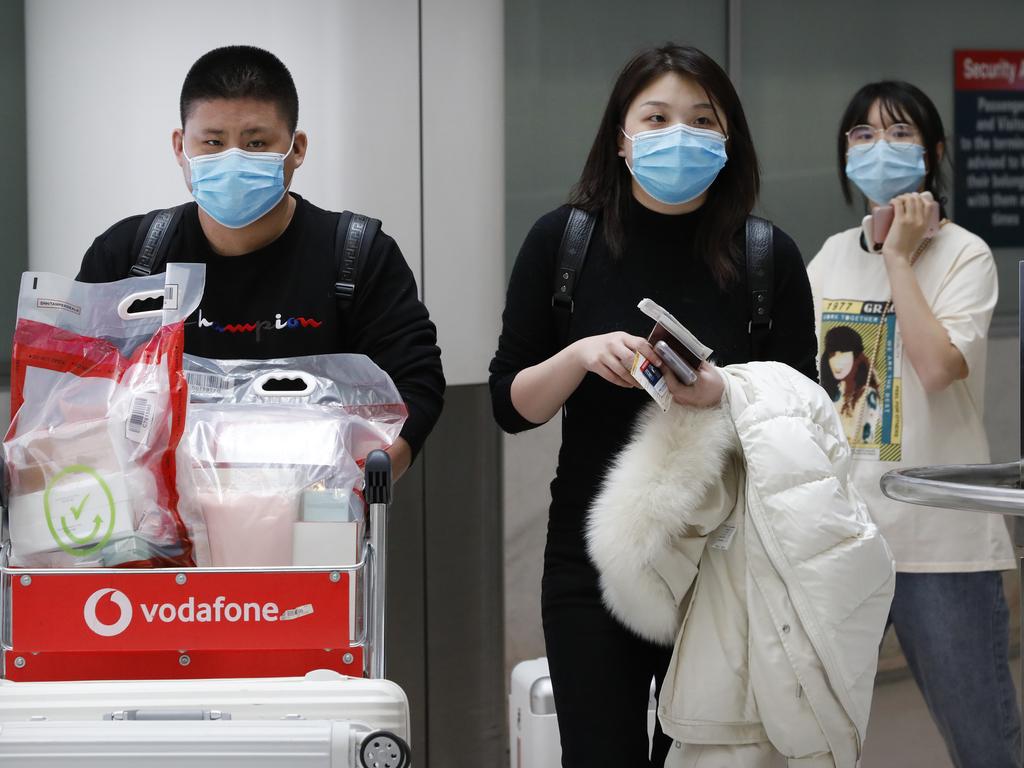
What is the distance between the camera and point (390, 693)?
1767 mm

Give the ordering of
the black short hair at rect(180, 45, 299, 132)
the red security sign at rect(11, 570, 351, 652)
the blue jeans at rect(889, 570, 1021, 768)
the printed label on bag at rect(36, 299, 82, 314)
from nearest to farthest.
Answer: the red security sign at rect(11, 570, 351, 652), the printed label on bag at rect(36, 299, 82, 314), the black short hair at rect(180, 45, 299, 132), the blue jeans at rect(889, 570, 1021, 768)

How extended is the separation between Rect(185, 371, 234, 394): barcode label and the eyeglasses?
74.2 inches

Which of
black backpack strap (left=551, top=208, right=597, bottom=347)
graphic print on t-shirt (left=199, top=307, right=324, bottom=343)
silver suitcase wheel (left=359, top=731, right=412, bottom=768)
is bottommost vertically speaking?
silver suitcase wheel (left=359, top=731, right=412, bottom=768)

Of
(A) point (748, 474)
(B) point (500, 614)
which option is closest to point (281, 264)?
(A) point (748, 474)

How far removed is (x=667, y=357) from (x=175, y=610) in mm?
805

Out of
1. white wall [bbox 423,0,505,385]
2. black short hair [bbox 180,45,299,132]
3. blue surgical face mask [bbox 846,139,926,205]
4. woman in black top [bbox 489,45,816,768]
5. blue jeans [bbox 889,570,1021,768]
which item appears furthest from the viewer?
white wall [bbox 423,0,505,385]

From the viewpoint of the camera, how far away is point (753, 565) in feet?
6.81

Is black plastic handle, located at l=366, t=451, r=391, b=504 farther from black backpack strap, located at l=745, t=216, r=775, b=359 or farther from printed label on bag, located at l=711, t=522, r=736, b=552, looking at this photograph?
black backpack strap, located at l=745, t=216, r=775, b=359

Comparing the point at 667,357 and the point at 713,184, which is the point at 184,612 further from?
the point at 713,184

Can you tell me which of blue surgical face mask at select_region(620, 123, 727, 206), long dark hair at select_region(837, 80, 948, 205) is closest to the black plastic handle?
blue surgical face mask at select_region(620, 123, 727, 206)

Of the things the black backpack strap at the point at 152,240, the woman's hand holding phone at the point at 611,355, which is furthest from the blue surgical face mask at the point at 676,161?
the black backpack strap at the point at 152,240

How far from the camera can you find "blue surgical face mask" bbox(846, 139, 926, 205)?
10.6ft

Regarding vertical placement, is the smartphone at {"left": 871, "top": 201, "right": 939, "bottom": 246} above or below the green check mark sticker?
above

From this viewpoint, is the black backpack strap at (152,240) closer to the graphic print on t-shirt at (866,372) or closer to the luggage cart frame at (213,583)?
the luggage cart frame at (213,583)
